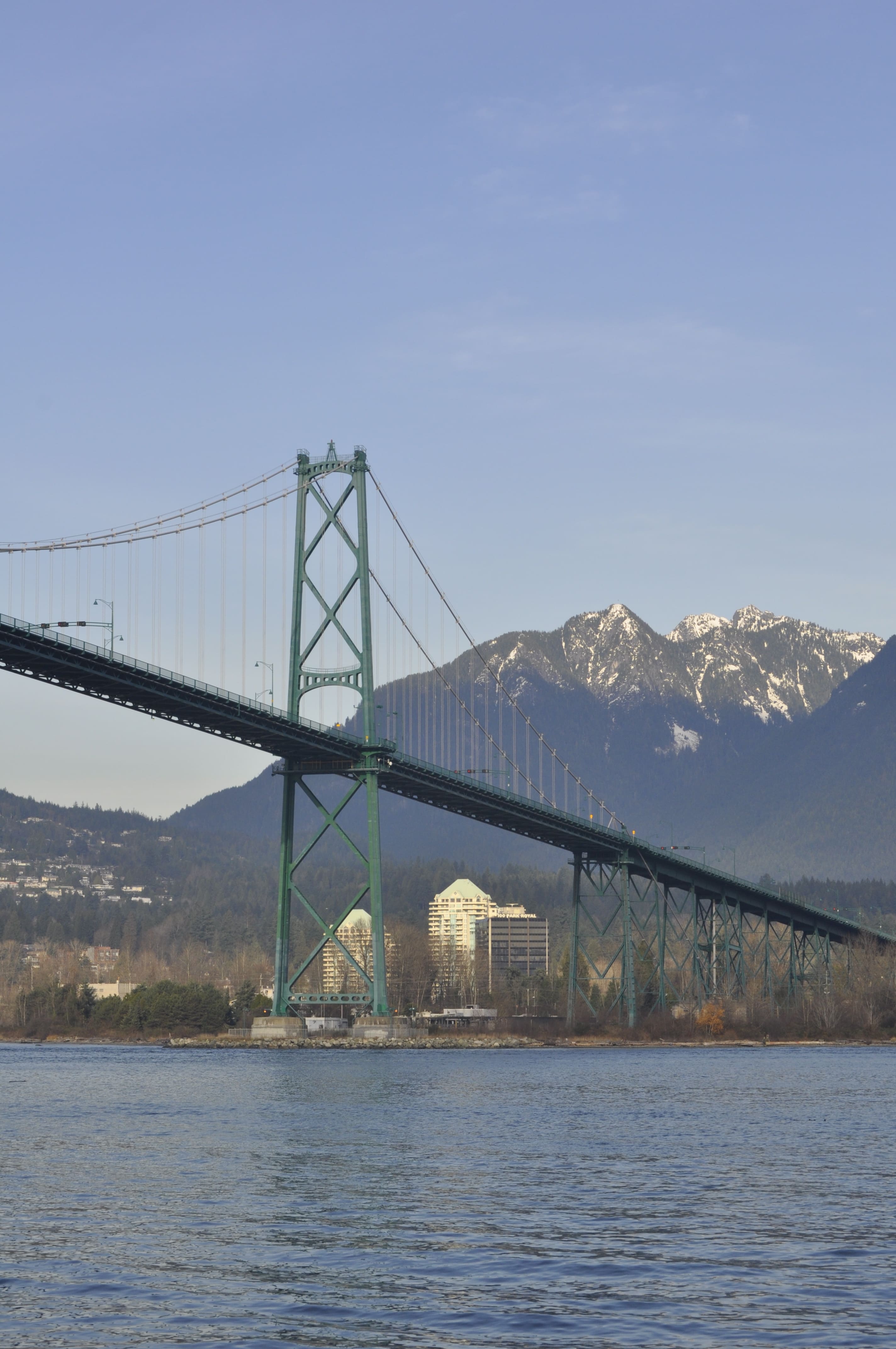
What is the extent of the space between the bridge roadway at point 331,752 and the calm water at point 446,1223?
1894cm

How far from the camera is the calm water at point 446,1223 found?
15.2m

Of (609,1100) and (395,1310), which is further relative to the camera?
(609,1100)

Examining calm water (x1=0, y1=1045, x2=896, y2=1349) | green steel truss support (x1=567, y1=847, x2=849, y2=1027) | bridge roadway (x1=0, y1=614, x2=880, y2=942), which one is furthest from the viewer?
green steel truss support (x1=567, y1=847, x2=849, y2=1027)

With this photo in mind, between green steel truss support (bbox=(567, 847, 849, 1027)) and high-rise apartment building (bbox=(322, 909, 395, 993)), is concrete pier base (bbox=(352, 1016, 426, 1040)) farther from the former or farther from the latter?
high-rise apartment building (bbox=(322, 909, 395, 993))

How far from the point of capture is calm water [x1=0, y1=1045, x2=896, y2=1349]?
1519 centimetres

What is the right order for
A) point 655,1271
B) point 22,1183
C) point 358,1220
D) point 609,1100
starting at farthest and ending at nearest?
point 609,1100
point 22,1183
point 358,1220
point 655,1271

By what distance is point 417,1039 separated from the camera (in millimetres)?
76812

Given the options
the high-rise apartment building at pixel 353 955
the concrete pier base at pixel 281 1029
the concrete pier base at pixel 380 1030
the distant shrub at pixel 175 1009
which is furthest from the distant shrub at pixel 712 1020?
the high-rise apartment building at pixel 353 955

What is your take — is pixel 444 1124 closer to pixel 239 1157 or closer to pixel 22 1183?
pixel 239 1157

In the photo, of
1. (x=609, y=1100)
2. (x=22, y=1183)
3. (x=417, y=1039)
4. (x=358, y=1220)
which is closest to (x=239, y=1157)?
(x=22, y=1183)

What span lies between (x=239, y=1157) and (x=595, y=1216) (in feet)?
28.0

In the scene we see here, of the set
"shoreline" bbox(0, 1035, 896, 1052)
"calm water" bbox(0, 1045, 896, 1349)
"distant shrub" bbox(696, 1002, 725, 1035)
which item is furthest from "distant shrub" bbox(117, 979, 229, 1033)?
"calm water" bbox(0, 1045, 896, 1349)

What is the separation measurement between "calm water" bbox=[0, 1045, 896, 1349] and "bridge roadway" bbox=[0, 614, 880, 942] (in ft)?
62.1

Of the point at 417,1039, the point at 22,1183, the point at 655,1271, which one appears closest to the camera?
the point at 655,1271
